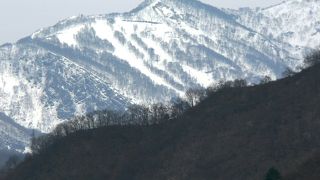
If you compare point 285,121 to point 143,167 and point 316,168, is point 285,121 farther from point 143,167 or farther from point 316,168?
point 316,168

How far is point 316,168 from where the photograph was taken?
425ft

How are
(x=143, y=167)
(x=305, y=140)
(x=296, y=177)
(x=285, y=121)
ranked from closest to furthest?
(x=296, y=177) < (x=305, y=140) < (x=285, y=121) < (x=143, y=167)

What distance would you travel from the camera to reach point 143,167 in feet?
652

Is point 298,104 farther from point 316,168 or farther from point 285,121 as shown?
point 316,168

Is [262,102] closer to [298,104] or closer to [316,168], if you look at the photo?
[298,104]

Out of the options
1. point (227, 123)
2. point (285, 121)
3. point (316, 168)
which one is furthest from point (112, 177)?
point (316, 168)

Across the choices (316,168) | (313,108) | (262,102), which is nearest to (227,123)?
(262,102)

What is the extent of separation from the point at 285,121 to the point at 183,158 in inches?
873

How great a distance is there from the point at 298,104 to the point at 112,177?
41.3 metres

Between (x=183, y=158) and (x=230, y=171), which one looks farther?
(x=183, y=158)

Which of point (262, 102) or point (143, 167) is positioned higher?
point (262, 102)

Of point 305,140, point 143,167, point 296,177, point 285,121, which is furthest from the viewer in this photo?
point 143,167

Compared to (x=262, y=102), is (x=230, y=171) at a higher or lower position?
lower

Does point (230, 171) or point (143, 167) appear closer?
point (230, 171)
